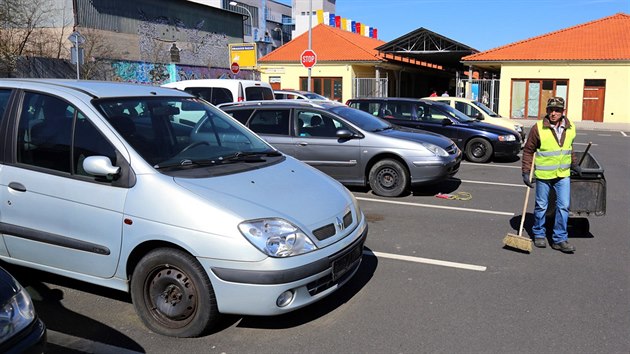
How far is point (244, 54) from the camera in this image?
3225cm

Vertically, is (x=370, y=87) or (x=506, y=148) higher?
(x=370, y=87)

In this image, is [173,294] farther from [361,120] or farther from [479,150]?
[479,150]

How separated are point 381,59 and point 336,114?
89.0ft

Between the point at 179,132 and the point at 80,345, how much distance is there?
181 cm

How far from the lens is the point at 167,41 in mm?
40156

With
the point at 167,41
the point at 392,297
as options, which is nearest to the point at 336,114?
the point at 392,297

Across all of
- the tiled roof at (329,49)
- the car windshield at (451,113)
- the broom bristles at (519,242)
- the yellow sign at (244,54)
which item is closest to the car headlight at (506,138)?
the car windshield at (451,113)

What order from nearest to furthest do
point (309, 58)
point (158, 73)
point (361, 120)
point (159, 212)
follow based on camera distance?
point (159, 212) < point (361, 120) < point (309, 58) < point (158, 73)

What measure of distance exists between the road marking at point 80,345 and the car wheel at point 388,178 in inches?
227

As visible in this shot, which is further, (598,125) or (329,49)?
(329,49)

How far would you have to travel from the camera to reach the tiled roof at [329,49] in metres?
36.2

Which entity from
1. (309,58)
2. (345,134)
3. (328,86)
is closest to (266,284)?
(345,134)

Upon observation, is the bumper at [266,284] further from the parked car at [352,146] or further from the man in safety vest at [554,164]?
the parked car at [352,146]

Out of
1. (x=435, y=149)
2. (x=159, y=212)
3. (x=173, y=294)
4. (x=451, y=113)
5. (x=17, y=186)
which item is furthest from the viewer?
(x=451, y=113)
